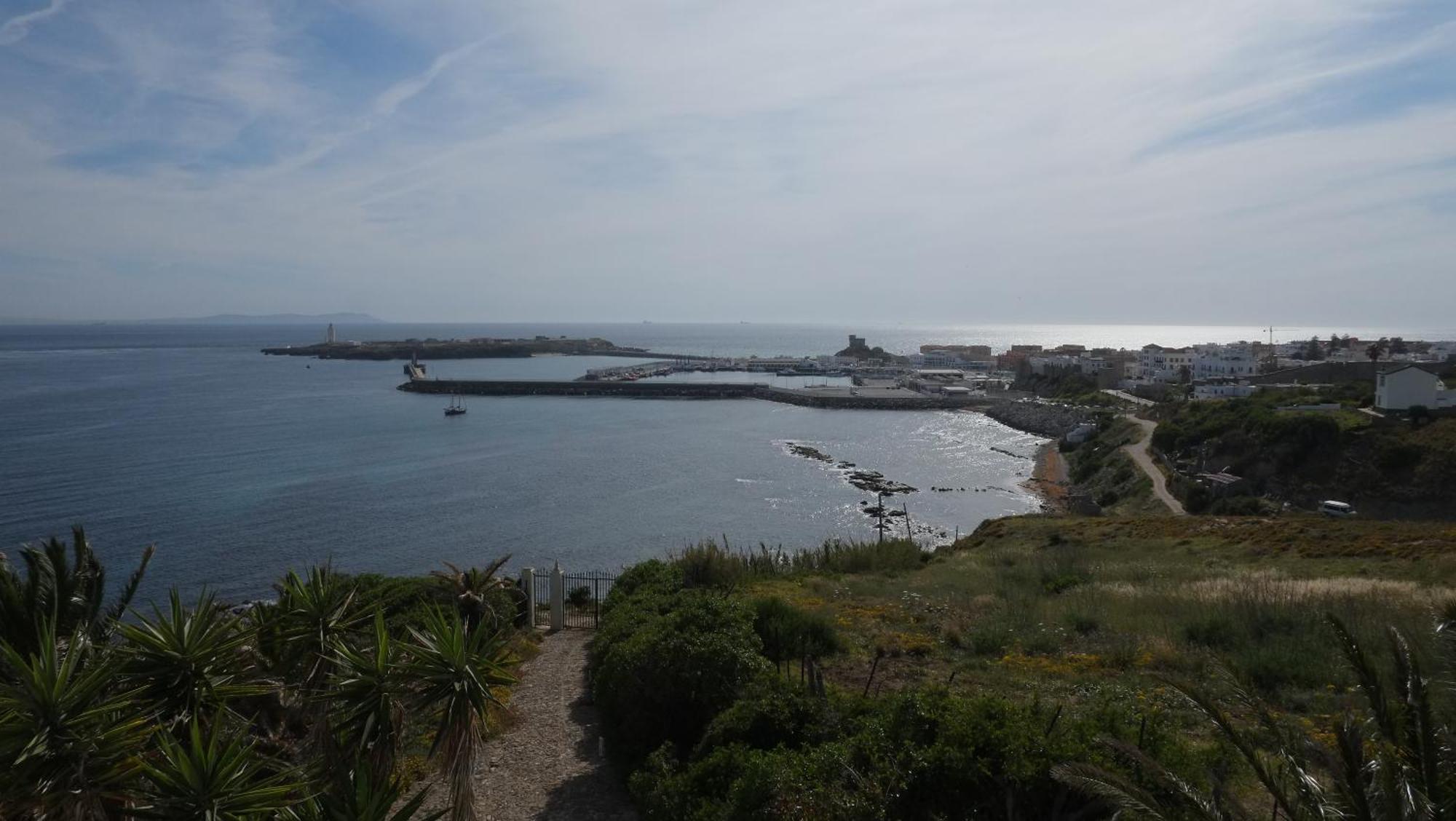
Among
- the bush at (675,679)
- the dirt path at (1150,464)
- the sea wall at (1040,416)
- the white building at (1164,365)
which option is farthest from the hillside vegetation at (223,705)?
the white building at (1164,365)

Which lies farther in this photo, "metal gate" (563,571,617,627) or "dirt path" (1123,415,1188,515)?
"dirt path" (1123,415,1188,515)

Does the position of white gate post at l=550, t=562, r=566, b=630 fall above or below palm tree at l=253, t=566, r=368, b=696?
below

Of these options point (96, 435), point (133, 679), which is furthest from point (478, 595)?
point (96, 435)

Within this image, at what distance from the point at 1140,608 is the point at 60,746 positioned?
1245 centimetres

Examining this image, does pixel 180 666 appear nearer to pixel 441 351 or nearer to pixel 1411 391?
pixel 1411 391

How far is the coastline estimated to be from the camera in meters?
39.6

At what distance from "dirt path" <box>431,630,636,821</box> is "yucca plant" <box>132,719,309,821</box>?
3.32 metres

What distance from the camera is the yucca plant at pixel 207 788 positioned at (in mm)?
4703

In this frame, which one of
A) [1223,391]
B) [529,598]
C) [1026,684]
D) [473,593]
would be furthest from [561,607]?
[1223,391]

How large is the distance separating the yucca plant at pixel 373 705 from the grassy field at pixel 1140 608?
4.13m

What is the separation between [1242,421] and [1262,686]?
3683 cm

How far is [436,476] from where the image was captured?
4412cm

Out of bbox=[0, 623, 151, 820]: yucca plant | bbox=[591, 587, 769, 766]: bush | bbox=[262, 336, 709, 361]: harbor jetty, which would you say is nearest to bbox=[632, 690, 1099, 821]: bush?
bbox=[591, 587, 769, 766]: bush

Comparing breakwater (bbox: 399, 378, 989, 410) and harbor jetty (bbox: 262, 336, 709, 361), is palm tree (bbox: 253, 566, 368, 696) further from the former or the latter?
harbor jetty (bbox: 262, 336, 709, 361)
